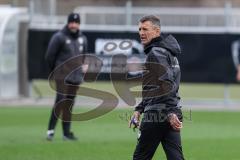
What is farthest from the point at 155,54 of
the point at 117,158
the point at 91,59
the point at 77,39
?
the point at 91,59

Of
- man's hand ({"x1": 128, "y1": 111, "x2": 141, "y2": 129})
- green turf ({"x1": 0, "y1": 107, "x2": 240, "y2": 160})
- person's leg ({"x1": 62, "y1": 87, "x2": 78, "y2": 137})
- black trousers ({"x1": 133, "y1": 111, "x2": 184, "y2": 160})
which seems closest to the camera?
black trousers ({"x1": 133, "y1": 111, "x2": 184, "y2": 160})

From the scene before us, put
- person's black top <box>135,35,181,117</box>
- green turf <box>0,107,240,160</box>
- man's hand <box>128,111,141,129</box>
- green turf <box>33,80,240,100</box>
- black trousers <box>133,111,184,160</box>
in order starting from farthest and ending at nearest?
green turf <box>33,80,240,100</box> < green turf <box>0,107,240,160</box> < man's hand <box>128,111,141,129</box> < black trousers <box>133,111,184,160</box> < person's black top <box>135,35,181,117</box>

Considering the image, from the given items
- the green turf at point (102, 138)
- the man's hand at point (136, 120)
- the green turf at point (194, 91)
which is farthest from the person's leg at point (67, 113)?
the green turf at point (194, 91)

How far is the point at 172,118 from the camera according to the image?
312 inches

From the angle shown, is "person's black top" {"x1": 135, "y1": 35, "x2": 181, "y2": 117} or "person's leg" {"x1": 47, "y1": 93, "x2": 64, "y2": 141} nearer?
"person's black top" {"x1": 135, "y1": 35, "x2": 181, "y2": 117}

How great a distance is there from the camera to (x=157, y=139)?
812cm

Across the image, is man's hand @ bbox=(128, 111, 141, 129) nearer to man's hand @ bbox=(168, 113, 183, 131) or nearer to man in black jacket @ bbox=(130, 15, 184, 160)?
man in black jacket @ bbox=(130, 15, 184, 160)

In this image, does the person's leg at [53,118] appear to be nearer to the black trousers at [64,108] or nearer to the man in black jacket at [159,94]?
the black trousers at [64,108]

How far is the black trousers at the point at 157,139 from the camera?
806 cm

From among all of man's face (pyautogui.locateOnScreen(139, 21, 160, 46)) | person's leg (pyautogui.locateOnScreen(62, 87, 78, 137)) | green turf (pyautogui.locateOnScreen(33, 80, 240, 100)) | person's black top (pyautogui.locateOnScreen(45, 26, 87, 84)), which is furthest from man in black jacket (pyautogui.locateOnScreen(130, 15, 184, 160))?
green turf (pyautogui.locateOnScreen(33, 80, 240, 100))

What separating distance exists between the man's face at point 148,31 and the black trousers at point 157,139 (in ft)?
2.81

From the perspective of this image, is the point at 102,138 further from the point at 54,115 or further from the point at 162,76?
the point at 162,76

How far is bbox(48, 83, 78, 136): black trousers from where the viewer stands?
45.4 feet

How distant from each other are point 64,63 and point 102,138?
62.5 inches
